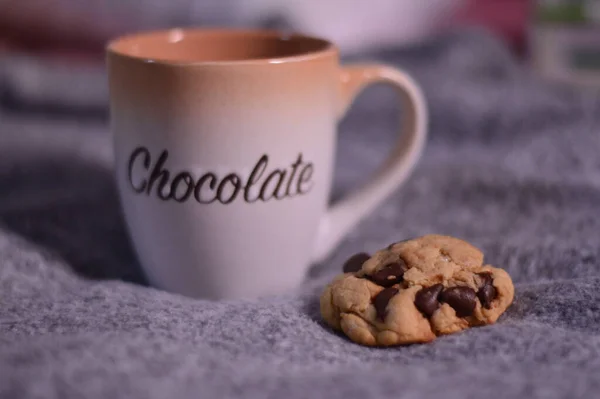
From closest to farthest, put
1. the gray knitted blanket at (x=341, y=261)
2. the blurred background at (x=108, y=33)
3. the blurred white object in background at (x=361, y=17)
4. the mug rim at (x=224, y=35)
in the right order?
the gray knitted blanket at (x=341, y=261) < the mug rim at (x=224, y=35) < the blurred background at (x=108, y=33) < the blurred white object in background at (x=361, y=17)

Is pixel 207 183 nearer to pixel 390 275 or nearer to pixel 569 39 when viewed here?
pixel 390 275

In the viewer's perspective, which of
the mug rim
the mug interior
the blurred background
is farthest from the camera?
the blurred background

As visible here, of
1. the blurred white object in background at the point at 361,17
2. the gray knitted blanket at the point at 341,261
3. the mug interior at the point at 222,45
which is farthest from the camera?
the blurred white object in background at the point at 361,17

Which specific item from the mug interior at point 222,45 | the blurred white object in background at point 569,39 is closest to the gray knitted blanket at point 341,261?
the blurred white object in background at point 569,39

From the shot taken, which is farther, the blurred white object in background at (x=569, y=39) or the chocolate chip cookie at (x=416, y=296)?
the blurred white object in background at (x=569, y=39)

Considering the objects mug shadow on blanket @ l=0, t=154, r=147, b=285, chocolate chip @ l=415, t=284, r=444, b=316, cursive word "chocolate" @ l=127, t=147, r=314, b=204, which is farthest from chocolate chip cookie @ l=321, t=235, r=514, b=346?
mug shadow on blanket @ l=0, t=154, r=147, b=285

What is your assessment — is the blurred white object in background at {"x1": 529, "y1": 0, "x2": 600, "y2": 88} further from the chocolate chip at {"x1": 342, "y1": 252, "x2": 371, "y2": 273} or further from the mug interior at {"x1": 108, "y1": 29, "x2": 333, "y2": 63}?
the chocolate chip at {"x1": 342, "y1": 252, "x2": 371, "y2": 273}

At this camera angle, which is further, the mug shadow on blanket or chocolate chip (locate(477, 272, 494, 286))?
the mug shadow on blanket

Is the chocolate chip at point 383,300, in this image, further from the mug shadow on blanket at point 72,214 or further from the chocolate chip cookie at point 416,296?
the mug shadow on blanket at point 72,214
